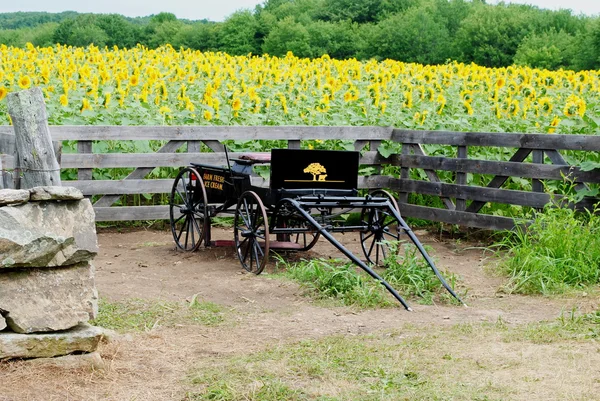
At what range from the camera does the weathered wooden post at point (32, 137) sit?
5.56 metres

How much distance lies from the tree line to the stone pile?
22.9 metres

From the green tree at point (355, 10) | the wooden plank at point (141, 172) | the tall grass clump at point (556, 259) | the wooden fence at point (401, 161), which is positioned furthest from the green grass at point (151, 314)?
the green tree at point (355, 10)

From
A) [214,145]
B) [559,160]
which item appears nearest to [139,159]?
[214,145]

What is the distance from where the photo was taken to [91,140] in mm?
10016

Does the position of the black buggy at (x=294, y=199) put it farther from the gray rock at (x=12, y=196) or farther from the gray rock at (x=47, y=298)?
the gray rock at (x=12, y=196)

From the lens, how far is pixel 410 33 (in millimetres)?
30344

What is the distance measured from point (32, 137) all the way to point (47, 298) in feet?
3.34

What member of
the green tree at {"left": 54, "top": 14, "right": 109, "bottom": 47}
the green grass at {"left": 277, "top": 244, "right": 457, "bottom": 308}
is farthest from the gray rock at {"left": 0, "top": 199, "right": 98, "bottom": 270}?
the green tree at {"left": 54, "top": 14, "right": 109, "bottom": 47}

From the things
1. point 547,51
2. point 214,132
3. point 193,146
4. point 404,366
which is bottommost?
point 404,366

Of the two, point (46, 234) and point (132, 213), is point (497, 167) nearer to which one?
point (132, 213)

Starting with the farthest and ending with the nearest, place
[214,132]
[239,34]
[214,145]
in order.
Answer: [239,34]
[214,145]
[214,132]

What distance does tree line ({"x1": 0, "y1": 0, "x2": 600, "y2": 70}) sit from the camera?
28.6 meters

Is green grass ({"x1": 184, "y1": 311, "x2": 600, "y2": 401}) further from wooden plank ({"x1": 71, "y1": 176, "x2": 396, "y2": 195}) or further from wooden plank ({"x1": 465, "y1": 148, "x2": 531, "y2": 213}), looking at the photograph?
wooden plank ({"x1": 71, "y1": 176, "x2": 396, "y2": 195})

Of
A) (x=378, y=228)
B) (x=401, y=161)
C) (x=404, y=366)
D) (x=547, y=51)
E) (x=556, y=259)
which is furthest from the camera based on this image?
(x=547, y=51)
